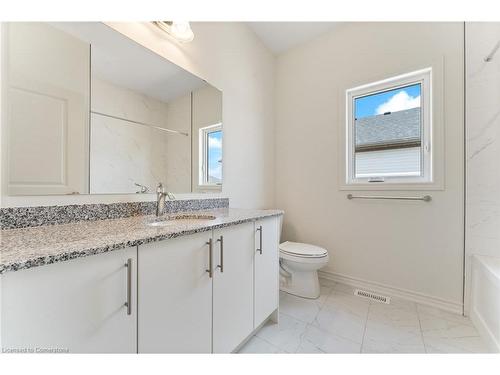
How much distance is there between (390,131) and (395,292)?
145 centimetres

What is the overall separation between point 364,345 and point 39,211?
1840 mm

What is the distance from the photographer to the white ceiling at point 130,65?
1095 mm

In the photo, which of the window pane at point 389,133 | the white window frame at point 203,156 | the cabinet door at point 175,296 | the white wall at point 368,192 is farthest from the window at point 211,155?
the window pane at point 389,133

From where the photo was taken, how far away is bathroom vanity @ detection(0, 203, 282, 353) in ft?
1.73

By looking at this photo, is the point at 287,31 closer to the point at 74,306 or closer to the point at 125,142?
the point at 125,142

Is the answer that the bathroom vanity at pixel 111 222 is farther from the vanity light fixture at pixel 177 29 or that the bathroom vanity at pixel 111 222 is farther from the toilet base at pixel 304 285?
the toilet base at pixel 304 285

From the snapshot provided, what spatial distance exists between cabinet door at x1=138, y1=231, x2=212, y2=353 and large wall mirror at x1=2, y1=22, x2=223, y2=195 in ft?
2.04

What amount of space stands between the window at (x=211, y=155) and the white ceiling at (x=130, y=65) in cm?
35

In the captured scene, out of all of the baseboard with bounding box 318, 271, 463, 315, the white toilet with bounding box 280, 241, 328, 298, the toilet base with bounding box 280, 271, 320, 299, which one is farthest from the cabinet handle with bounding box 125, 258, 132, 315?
the baseboard with bounding box 318, 271, 463, 315

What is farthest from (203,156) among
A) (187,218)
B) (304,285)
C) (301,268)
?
(304,285)

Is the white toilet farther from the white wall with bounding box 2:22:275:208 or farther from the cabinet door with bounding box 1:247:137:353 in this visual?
the cabinet door with bounding box 1:247:137:353

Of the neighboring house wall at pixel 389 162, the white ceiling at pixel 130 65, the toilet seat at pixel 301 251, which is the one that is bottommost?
the toilet seat at pixel 301 251
